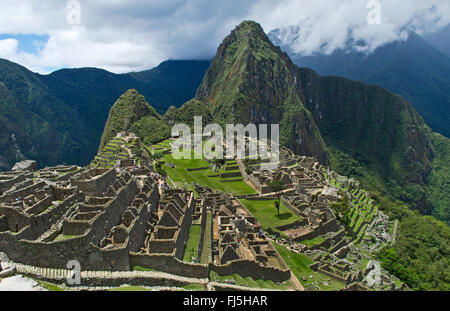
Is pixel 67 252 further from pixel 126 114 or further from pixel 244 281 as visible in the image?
pixel 126 114

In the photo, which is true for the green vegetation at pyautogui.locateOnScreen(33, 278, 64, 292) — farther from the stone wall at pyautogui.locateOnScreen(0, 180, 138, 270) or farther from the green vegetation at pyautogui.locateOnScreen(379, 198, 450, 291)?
the green vegetation at pyautogui.locateOnScreen(379, 198, 450, 291)

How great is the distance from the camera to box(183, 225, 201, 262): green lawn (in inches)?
883

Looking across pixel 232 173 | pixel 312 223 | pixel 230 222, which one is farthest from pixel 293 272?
pixel 232 173

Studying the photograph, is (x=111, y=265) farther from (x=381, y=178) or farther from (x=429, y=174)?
(x=429, y=174)

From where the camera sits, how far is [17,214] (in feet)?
61.2

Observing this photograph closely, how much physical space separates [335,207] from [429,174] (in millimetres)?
190502

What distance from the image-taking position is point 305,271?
99.8 ft

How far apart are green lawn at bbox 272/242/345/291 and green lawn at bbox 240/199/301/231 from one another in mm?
5726

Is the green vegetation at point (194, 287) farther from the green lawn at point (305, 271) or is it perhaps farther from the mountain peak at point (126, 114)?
the mountain peak at point (126, 114)

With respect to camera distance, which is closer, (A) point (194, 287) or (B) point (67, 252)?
(B) point (67, 252)

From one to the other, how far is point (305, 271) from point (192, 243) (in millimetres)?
12791

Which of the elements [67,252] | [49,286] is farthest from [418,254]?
[49,286]
